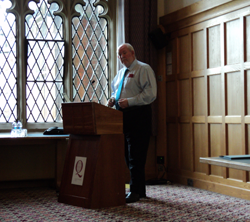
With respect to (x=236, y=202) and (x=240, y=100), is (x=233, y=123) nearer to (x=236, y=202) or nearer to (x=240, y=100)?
(x=240, y=100)

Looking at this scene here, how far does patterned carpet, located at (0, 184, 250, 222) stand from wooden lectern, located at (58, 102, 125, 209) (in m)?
0.11

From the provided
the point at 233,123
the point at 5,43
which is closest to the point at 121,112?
the point at 233,123

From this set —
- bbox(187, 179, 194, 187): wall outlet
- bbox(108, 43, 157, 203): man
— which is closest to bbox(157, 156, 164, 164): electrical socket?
bbox(187, 179, 194, 187): wall outlet

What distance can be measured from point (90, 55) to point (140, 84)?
4.65 feet

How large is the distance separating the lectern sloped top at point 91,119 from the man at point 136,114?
0.20 m

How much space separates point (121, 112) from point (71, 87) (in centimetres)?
146

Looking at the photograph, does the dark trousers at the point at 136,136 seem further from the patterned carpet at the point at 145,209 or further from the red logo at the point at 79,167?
the red logo at the point at 79,167

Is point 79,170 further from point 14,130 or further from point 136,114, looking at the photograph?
point 14,130

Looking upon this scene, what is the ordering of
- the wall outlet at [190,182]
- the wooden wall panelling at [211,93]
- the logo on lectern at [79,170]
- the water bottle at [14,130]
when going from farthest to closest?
1. the wall outlet at [190,182]
2. the water bottle at [14,130]
3. the wooden wall panelling at [211,93]
4. the logo on lectern at [79,170]

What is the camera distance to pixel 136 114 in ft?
11.3

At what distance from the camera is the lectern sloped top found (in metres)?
3.03

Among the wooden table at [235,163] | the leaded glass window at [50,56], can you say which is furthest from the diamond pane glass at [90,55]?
the wooden table at [235,163]

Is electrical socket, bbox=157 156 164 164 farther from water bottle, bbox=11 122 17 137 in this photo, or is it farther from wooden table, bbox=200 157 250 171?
wooden table, bbox=200 157 250 171

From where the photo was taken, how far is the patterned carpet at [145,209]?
9.34 ft
